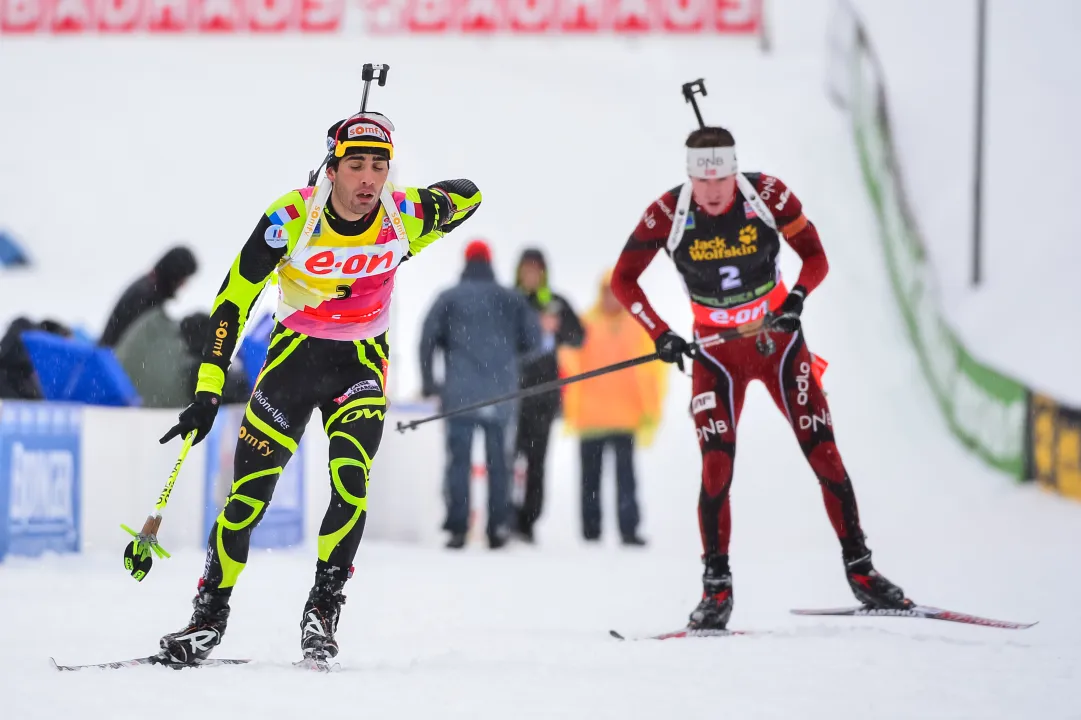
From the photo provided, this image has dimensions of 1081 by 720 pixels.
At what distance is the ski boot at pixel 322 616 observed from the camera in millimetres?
4780

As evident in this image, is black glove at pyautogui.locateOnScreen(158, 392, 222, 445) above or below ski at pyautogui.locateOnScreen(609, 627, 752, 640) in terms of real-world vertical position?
above

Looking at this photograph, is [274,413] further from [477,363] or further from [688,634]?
[477,363]

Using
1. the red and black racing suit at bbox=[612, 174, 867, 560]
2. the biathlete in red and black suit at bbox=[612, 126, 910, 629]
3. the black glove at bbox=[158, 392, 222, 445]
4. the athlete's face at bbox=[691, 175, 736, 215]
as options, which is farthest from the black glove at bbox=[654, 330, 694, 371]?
the black glove at bbox=[158, 392, 222, 445]

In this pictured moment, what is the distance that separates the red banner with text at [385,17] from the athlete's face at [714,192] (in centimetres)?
2247

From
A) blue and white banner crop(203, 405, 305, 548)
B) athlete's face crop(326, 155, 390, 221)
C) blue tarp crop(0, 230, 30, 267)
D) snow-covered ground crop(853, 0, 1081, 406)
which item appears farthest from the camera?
blue tarp crop(0, 230, 30, 267)

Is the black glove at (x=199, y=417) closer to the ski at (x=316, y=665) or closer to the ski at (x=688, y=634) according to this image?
the ski at (x=316, y=665)

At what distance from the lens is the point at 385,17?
29000 millimetres

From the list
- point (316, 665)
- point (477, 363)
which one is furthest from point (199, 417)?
point (477, 363)

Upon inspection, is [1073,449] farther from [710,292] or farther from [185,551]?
[185,551]

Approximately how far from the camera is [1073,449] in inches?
409

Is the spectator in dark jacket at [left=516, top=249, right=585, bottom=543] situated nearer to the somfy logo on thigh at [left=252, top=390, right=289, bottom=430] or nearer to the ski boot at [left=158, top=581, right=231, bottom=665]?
the somfy logo on thigh at [left=252, top=390, right=289, bottom=430]

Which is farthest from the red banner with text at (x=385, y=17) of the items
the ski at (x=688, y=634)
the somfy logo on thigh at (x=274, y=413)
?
the somfy logo on thigh at (x=274, y=413)

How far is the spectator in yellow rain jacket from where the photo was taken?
1017cm

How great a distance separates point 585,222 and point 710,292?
52.0 feet
